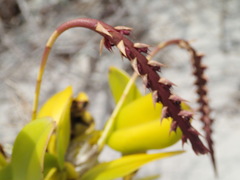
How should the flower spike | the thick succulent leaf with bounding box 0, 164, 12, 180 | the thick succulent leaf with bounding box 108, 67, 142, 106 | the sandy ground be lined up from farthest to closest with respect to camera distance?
the sandy ground, the thick succulent leaf with bounding box 108, 67, 142, 106, the thick succulent leaf with bounding box 0, 164, 12, 180, the flower spike

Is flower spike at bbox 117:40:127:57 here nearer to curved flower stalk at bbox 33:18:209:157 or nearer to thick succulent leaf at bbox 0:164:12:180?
curved flower stalk at bbox 33:18:209:157

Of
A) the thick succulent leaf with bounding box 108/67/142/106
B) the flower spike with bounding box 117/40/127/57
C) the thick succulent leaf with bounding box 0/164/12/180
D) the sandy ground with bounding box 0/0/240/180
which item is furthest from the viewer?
the sandy ground with bounding box 0/0/240/180

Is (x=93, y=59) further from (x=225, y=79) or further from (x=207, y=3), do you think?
(x=207, y=3)

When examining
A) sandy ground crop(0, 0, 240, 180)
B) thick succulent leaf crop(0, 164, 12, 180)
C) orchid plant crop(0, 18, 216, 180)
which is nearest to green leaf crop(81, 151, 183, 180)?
orchid plant crop(0, 18, 216, 180)

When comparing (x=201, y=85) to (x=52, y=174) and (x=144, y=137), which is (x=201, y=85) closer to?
(x=144, y=137)

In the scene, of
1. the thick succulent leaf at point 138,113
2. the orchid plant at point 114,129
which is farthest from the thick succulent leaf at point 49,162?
the thick succulent leaf at point 138,113

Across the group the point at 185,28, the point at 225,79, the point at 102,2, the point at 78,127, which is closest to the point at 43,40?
the point at 102,2
